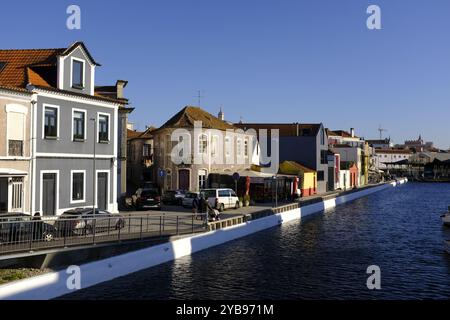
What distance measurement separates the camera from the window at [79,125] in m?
32.6

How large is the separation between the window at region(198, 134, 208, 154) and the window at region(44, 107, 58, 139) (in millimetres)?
21968

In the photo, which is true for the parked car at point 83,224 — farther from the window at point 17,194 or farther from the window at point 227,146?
the window at point 227,146

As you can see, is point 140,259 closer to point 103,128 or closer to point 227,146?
point 103,128

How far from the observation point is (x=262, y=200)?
5147 cm

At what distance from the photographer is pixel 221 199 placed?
41.6 metres

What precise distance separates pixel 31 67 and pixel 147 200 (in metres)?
13.3

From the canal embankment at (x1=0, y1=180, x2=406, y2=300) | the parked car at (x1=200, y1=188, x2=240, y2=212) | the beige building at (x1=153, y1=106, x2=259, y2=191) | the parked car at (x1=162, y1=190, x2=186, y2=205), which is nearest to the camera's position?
the canal embankment at (x1=0, y1=180, x2=406, y2=300)

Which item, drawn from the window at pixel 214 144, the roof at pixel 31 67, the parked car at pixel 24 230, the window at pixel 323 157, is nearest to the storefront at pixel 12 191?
the roof at pixel 31 67

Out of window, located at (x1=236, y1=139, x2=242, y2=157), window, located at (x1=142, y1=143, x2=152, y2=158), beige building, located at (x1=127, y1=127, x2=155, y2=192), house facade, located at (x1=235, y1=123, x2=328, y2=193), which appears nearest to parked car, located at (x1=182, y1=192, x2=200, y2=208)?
window, located at (x1=236, y1=139, x2=242, y2=157)

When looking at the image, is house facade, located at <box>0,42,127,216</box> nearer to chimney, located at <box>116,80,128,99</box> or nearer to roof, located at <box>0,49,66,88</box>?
roof, located at <box>0,49,66,88</box>

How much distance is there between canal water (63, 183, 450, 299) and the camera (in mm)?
18984

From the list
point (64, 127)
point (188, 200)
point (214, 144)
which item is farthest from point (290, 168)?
point (64, 127)

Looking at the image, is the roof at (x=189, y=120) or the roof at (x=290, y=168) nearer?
the roof at (x=189, y=120)
